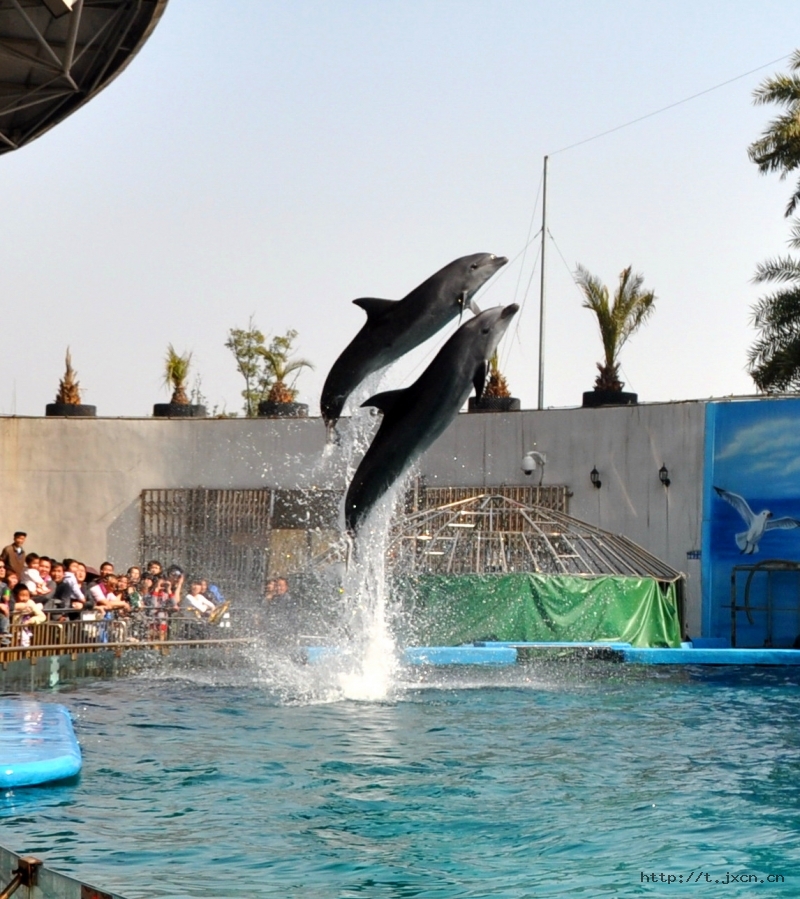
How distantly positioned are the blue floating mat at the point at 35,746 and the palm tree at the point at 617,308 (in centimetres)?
1736

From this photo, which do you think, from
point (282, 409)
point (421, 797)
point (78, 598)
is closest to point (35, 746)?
point (421, 797)

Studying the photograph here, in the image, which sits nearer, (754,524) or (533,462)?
(754,524)

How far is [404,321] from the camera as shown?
1136cm

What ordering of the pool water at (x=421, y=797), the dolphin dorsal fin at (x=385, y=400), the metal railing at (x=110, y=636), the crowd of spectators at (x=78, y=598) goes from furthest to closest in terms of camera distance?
the crowd of spectators at (x=78, y=598)
the metal railing at (x=110, y=636)
the dolphin dorsal fin at (x=385, y=400)
the pool water at (x=421, y=797)

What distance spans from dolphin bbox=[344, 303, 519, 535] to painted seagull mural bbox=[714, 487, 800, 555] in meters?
12.5

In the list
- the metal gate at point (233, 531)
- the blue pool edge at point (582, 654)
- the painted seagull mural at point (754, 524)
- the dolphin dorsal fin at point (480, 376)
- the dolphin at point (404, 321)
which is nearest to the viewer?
the dolphin at point (404, 321)

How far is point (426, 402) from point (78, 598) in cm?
865

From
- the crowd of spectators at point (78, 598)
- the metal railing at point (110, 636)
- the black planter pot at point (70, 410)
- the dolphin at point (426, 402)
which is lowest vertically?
the metal railing at point (110, 636)

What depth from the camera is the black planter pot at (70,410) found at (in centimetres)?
2845

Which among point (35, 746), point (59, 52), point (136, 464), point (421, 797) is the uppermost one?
point (59, 52)

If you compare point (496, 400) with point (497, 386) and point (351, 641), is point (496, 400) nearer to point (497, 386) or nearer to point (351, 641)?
point (497, 386)

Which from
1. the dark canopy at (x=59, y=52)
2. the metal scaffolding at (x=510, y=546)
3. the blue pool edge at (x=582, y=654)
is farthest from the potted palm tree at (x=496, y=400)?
the dark canopy at (x=59, y=52)

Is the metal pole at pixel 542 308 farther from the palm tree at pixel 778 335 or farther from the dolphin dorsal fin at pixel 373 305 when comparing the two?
the dolphin dorsal fin at pixel 373 305

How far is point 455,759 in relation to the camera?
1159 cm
